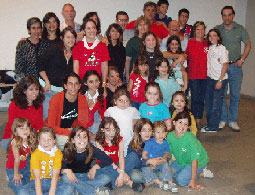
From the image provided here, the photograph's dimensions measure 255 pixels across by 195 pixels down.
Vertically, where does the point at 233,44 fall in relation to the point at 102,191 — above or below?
above

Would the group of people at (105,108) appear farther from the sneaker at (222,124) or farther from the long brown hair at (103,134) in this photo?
the sneaker at (222,124)

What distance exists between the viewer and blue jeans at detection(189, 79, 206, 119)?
14.7 feet

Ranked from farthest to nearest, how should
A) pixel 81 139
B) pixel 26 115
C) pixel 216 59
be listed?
pixel 216 59, pixel 26 115, pixel 81 139

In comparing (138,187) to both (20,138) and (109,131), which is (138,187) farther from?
(20,138)

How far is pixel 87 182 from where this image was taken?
9.10 feet

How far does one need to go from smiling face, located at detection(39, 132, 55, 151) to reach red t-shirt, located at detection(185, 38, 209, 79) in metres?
2.50

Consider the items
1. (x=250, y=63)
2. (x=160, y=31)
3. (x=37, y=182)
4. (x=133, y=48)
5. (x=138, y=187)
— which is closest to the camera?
(x=37, y=182)

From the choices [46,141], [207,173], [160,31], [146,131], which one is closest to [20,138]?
[46,141]

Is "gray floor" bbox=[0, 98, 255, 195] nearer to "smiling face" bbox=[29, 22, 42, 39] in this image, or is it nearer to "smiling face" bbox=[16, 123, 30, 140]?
"smiling face" bbox=[16, 123, 30, 140]

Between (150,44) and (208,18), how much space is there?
3.64 metres

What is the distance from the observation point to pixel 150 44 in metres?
3.71

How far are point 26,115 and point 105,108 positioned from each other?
2.82 ft

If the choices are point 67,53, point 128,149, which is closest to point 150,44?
point 67,53

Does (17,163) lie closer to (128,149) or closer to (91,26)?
(128,149)
